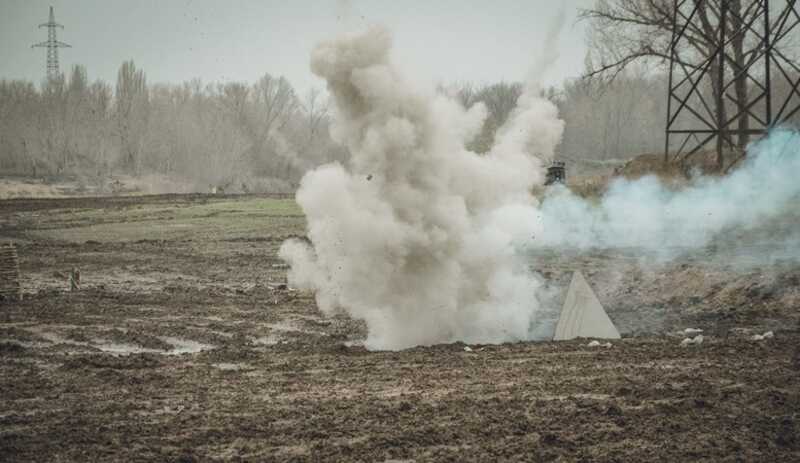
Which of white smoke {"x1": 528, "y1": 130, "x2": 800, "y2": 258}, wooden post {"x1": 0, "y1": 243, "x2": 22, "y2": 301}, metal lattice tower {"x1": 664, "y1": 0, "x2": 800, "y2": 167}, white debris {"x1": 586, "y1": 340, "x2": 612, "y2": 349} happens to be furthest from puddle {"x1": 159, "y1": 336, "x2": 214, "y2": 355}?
metal lattice tower {"x1": 664, "y1": 0, "x2": 800, "y2": 167}

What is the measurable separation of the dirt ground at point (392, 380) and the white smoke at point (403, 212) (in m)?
0.95

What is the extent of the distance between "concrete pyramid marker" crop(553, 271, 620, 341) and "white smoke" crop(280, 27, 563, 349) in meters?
1.22

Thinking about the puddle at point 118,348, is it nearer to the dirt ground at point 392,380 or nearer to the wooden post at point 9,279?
the dirt ground at point 392,380

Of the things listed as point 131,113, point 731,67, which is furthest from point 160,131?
point 731,67

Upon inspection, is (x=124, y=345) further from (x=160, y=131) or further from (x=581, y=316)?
(x=160, y=131)

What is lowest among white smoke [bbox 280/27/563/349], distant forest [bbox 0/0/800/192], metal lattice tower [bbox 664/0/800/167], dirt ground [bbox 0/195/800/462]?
dirt ground [bbox 0/195/800/462]

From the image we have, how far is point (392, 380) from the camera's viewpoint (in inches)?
399

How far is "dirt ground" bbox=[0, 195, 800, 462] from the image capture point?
7637 mm

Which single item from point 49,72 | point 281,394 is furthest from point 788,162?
point 49,72

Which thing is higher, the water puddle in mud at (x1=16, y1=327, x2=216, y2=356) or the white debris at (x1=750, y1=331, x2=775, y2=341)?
the water puddle in mud at (x1=16, y1=327, x2=216, y2=356)

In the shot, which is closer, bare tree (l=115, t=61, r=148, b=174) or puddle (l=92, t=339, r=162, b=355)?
puddle (l=92, t=339, r=162, b=355)

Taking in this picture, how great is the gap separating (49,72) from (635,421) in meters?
96.5

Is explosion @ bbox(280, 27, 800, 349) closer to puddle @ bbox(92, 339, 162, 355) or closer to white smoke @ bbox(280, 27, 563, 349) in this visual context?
white smoke @ bbox(280, 27, 563, 349)

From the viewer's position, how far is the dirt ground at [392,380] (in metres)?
7.64
